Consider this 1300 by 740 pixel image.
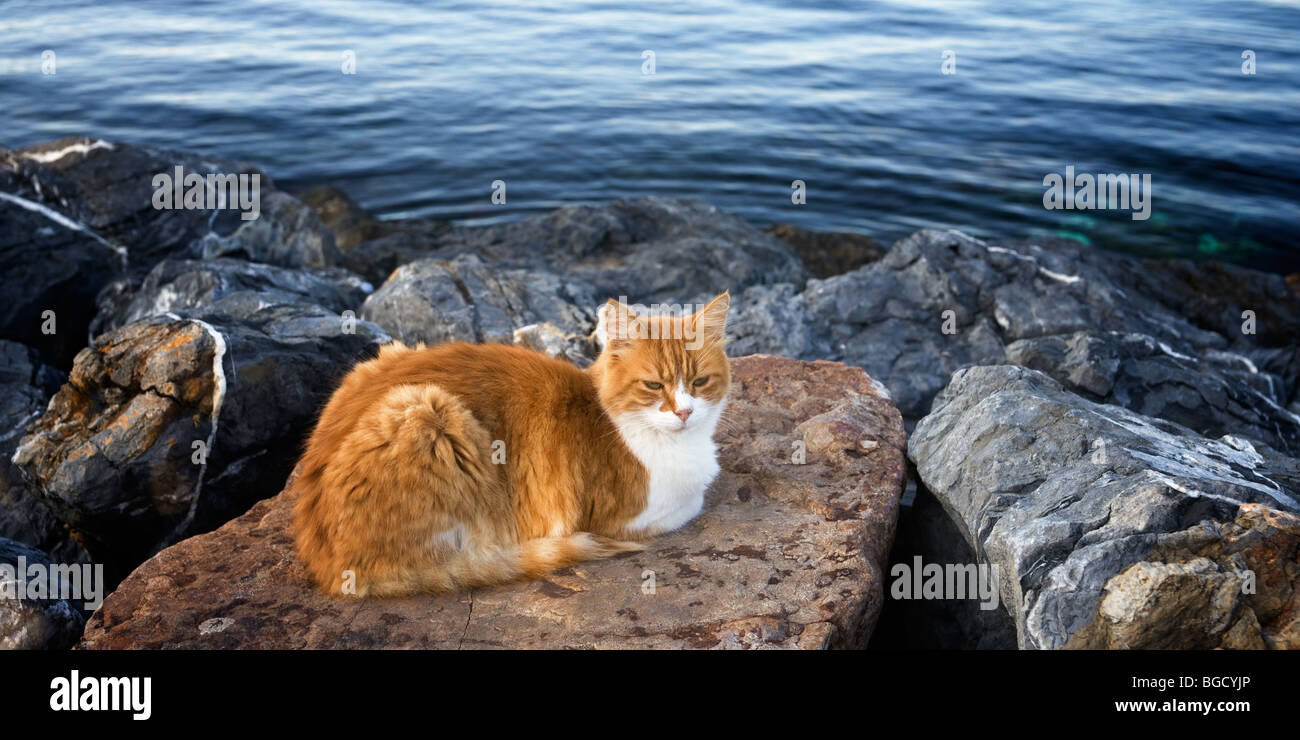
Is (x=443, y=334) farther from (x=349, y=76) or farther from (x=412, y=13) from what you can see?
(x=412, y=13)

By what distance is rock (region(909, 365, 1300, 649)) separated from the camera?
3598 millimetres

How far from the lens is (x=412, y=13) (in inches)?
794

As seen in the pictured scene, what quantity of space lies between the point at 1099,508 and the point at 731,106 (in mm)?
12964

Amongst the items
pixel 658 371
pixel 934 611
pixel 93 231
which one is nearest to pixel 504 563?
pixel 658 371

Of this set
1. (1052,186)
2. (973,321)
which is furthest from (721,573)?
(1052,186)

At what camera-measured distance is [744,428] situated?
572cm

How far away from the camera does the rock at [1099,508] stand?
3598 mm

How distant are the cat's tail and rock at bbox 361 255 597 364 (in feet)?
8.67

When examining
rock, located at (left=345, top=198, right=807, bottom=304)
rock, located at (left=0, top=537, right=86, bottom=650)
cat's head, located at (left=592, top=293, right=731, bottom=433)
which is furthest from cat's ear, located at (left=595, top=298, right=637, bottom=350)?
rock, located at (left=345, top=198, right=807, bottom=304)

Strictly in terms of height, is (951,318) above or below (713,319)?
below

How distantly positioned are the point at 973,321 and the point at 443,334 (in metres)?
4.26

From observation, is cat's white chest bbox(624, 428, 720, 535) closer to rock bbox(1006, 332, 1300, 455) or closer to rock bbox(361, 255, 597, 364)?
rock bbox(361, 255, 597, 364)

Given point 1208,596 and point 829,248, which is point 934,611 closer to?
point 1208,596

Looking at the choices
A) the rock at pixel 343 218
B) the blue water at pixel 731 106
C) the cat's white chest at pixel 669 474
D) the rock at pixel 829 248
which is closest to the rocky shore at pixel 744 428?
the cat's white chest at pixel 669 474
